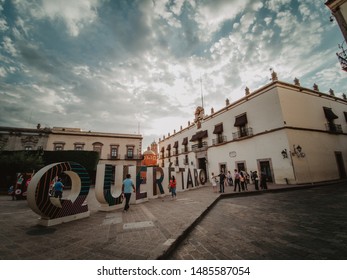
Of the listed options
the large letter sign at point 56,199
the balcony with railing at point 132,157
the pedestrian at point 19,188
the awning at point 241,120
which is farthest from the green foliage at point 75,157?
the awning at point 241,120

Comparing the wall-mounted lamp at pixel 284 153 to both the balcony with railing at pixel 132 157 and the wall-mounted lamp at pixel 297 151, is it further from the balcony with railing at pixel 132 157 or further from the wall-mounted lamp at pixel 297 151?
the balcony with railing at pixel 132 157

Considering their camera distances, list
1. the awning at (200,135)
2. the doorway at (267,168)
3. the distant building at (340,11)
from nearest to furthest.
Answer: the distant building at (340,11)
the doorway at (267,168)
the awning at (200,135)

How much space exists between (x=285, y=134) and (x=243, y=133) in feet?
14.3

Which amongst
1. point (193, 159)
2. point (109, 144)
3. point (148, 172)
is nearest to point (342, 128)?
point (193, 159)

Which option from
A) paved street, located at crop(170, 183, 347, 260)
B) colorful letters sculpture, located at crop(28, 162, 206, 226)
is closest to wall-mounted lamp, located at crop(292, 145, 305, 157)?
paved street, located at crop(170, 183, 347, 260)

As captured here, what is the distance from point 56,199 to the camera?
525 cm

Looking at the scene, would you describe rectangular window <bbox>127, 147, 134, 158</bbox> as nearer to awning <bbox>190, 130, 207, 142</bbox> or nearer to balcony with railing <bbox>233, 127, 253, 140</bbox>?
awning <bbox>190, 130, 207, 142</bbox>

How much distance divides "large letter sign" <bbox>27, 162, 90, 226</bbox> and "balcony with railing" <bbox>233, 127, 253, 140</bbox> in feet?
52.3

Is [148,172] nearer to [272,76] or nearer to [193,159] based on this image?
[272,76]

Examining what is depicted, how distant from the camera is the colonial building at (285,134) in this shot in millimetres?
13867

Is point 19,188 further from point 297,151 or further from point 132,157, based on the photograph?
point 297,151

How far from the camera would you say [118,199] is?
744cm

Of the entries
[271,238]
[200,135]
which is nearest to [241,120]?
[200,135]
